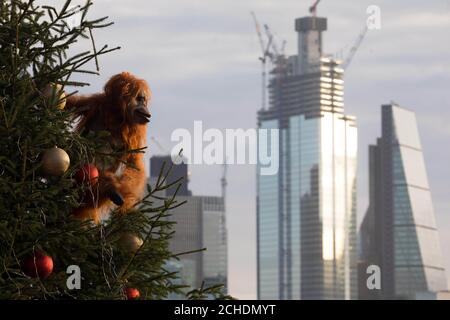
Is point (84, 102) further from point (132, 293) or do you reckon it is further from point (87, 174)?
point (132, 293)

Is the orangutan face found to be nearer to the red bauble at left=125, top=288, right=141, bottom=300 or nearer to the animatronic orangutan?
the animatronic orangutan

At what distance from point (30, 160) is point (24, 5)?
4.12ft

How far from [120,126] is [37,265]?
2.13m

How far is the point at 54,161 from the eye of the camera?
10.5 m

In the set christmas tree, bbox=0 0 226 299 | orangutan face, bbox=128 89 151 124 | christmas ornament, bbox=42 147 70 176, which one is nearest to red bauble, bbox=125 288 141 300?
christmas tree, bbox=0 0 226 299

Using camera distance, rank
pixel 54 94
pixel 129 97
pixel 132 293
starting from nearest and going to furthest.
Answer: pixel 54 94
pixel 132 293
pixel 129 97

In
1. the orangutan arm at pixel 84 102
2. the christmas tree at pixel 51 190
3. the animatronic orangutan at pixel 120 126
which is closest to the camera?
the christmas tree at pixel 51 190

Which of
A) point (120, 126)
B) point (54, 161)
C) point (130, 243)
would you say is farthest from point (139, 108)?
point (54, 161)

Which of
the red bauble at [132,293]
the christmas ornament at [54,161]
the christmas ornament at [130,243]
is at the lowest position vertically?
the red bauble at [132,293]

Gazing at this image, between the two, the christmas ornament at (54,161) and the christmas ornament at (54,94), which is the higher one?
the christmas ornament at (54,94)

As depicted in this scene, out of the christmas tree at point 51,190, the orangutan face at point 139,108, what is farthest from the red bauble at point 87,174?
the orangutan face at point 139,108

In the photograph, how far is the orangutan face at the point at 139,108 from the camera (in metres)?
12.4

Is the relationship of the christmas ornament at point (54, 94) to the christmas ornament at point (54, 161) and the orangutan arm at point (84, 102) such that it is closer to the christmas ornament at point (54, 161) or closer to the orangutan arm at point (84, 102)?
the christmas ornament at point (54, 161)

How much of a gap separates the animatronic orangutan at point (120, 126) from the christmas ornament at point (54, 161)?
1053 millimetres
